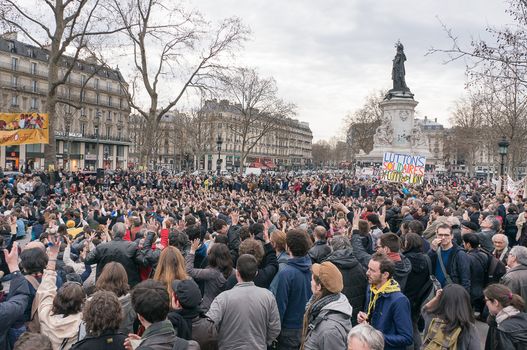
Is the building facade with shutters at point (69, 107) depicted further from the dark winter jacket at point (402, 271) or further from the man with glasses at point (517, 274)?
the man with glasses at point (517, 274)

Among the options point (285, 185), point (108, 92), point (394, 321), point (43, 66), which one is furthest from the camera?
point (108, 92)

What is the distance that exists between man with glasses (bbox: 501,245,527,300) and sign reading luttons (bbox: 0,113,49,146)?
70.2ft

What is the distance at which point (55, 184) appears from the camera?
2362 centimetres

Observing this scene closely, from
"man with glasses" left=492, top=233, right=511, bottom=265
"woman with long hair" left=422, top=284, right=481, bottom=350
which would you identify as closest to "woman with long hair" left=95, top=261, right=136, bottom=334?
"woman with long hair" left=422, top=284, right=481, bottom=350

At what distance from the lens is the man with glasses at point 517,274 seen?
200 inches

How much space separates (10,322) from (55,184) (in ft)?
71.8

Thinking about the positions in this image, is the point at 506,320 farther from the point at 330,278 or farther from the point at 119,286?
the point at 119,286

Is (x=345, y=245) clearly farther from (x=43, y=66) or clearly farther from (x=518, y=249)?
(x=43, y=66)

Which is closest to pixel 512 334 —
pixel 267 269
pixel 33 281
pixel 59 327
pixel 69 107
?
pixel 267 269

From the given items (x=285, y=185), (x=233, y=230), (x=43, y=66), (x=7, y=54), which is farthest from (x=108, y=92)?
(x=233, y=230)

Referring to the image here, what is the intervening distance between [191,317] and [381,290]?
1650mm

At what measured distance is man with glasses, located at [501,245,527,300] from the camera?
200 inches

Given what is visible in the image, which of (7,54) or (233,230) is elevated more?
(7,54)

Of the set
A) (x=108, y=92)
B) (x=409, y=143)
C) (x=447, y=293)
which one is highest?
(x=108, y=92)
